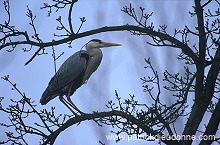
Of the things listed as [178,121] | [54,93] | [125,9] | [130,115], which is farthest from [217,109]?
[54,93]

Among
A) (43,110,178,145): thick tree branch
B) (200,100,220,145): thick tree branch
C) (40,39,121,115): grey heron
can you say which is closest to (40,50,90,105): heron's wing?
(40,39,121,115): grey heron

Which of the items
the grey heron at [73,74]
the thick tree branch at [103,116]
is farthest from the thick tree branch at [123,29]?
the grey heron at [73,74]

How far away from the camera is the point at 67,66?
716 cm

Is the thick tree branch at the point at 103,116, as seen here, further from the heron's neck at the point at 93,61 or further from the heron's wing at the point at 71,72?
the heron's neck at the point at 93,61

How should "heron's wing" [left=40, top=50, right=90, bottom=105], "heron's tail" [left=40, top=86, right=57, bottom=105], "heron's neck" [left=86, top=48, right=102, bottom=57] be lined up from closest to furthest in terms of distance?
"heron's tail" [left=40, top=86, right=57, bottom=105], "heron's wing" [left=40, top=50, right=90, bottom=105], "heron's neck" [left=86, top=48, right=102, bottom=57]

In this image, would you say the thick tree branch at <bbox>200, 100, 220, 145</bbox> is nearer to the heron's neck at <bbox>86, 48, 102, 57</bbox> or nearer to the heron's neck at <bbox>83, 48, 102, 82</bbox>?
the heron's neck at <bbox>83, 48, 102, 82</bbox>

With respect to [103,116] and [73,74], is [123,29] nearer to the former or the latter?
[103,116]

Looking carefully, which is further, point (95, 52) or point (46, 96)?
point (95, 52)

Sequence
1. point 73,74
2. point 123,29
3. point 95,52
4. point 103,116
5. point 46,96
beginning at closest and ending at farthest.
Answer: point 123,29 → point 103,116 → point 46,96 → point 73,74 → point 95,52

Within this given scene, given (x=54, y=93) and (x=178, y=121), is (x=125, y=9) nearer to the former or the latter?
(x=178, y=121)

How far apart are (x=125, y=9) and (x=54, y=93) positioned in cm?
297

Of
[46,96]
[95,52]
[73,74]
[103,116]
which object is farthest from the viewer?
[95,52]

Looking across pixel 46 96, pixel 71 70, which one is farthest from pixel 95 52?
pixel 46 96

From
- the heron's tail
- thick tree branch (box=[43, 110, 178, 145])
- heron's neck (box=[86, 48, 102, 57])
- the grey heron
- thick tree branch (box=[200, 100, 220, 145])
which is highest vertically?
heron's neck (box=[86, 48, 102, 57])
